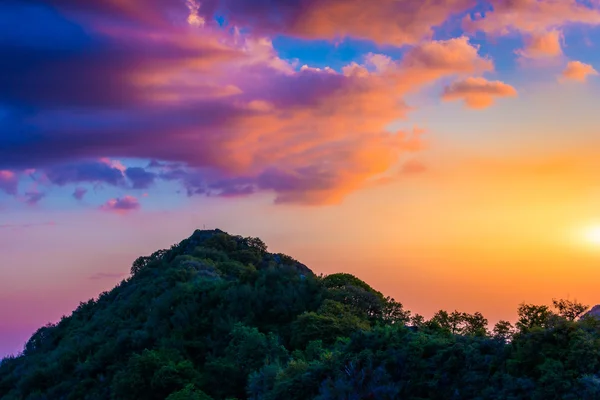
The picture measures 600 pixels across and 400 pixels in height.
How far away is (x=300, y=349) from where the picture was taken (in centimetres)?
2558

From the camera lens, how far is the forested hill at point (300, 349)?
14445 mm

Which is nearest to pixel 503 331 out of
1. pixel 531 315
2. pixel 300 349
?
pixel 531 315

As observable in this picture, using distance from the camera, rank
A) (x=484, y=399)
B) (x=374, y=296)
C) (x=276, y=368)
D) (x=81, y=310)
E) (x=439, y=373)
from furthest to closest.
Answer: (x=81, y=310)
(x=374, y=296)
(x=276, y=368)
(x=439, y=373)
(x=484, y=399)

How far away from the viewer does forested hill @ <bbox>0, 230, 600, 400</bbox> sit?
14.4 meters

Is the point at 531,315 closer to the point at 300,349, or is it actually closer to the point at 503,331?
the point at 503,331

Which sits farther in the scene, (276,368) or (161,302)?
(161,302)

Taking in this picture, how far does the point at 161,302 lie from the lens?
111 feet

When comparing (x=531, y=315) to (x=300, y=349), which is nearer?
(x=531, y=315)

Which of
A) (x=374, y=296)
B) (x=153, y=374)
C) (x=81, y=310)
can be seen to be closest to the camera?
(x=153, y=374)

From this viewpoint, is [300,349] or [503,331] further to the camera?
[300,349]

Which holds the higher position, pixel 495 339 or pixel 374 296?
pixel 374 296

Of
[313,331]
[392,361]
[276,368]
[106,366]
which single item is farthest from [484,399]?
[106,366]

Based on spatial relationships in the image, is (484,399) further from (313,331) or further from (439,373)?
(313,331)

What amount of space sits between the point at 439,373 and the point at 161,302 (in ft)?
70.4
